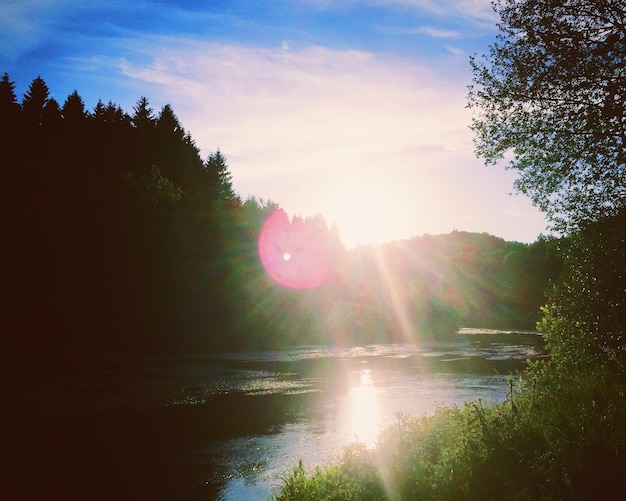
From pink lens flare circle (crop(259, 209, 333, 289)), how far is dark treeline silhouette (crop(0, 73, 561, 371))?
2016mm

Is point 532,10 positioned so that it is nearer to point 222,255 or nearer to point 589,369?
point 589,369

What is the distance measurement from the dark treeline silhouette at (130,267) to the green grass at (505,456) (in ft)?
104

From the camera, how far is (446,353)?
4397 centimetres

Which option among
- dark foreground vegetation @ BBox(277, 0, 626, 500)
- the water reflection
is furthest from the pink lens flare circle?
dark foreground vegetation @ BBox(277, 0, 626, 500)

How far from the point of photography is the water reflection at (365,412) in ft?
53.6

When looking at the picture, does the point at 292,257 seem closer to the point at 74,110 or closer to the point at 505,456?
the point at 74,110

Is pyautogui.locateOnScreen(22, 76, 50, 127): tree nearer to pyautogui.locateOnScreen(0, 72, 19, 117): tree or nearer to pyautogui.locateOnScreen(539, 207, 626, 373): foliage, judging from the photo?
pyautogui.locateOnScreen(0, 72, 19, 117): tree

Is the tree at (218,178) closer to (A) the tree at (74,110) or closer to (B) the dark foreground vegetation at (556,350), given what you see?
(A) the tree at (74,110)

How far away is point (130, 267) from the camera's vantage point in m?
53.0

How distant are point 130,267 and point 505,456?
5131 cm

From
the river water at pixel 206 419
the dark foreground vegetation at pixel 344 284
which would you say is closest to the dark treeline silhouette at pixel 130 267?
the dark foreground vegetation at pixel 344 284

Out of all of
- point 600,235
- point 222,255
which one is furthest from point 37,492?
point 222,255

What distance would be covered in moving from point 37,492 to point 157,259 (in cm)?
4528

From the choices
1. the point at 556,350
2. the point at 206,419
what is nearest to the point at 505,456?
the point at 556,350
